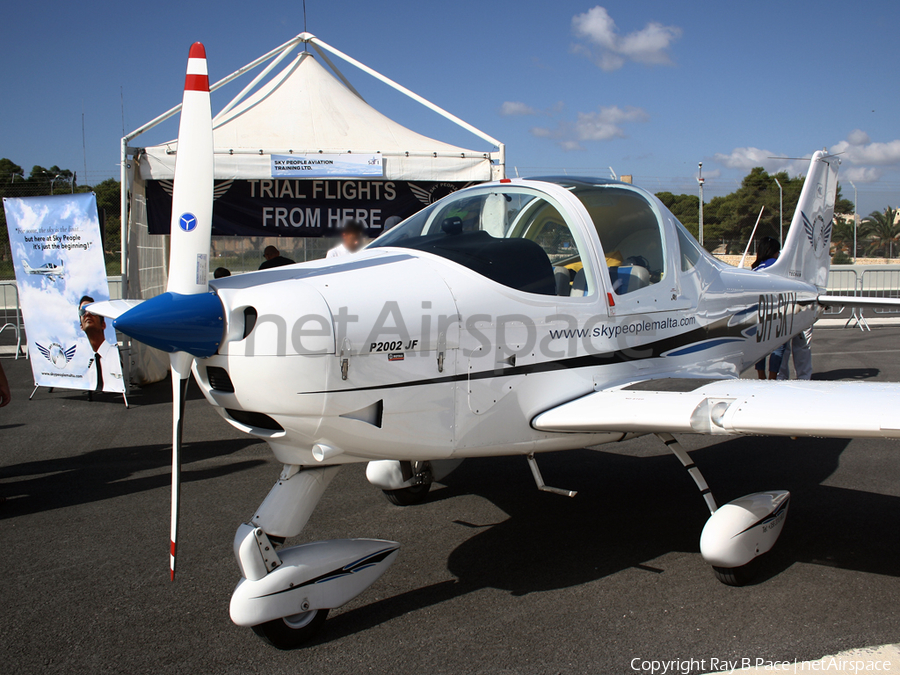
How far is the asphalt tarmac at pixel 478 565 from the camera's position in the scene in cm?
269

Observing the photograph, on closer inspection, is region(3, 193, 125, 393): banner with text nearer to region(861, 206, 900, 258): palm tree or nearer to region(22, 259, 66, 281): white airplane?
region(22, 259, 66, 281): white airplane

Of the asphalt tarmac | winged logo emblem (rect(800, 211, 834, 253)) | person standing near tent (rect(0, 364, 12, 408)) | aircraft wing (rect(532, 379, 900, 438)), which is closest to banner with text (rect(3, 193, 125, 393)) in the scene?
the asphalt tarmac

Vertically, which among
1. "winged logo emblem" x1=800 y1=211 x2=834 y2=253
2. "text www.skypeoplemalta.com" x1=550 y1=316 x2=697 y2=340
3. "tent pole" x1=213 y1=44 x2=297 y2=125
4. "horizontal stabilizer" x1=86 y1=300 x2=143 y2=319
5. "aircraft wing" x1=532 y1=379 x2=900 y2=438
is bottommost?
"aircraft wing" x1=532 y1=379 x2=900 y2=438

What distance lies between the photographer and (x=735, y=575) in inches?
127

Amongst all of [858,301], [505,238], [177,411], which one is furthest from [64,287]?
[858,301]

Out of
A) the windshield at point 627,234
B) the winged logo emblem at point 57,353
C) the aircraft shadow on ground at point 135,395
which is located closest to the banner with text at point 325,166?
the aircraft shadow on ground at point 135,395

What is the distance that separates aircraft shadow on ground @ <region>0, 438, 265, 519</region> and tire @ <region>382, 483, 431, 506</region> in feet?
4.87

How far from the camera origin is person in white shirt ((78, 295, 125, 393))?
292 inches

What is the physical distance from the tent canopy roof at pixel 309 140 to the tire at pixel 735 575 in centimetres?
604

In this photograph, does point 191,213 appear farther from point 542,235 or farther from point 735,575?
point 735,575

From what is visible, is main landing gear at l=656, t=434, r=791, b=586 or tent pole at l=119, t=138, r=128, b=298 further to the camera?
tent pole at l=119, t=138, r=128, b=298

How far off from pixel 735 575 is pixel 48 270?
7.51 m

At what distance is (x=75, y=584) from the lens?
129 inches

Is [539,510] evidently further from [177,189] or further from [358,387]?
[177,189]
